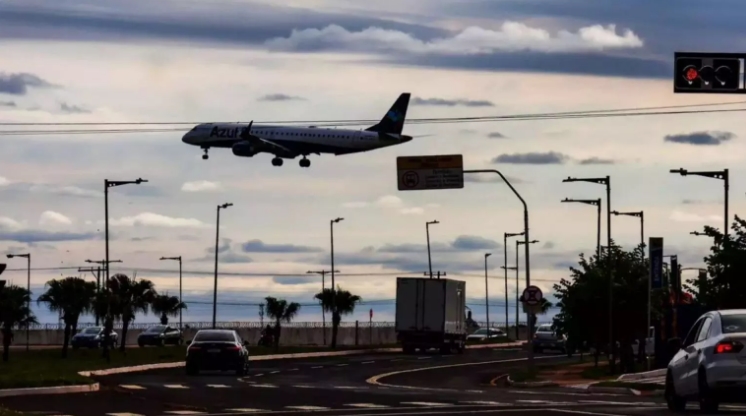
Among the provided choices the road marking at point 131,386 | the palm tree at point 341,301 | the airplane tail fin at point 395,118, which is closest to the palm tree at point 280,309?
the palm tree at point 341,301

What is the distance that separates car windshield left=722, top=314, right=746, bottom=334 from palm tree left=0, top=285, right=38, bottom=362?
43.4m

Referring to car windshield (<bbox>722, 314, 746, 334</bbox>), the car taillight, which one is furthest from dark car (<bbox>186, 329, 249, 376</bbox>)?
the car taillight

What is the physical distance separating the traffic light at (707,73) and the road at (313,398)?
602 centimetres

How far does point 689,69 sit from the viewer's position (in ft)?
100

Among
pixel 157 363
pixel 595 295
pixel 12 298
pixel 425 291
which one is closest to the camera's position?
pixel 595 295

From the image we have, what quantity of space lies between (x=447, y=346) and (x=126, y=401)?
145ft

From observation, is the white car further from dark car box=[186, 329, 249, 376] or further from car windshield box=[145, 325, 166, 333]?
car windshield box=[145, 325, 166, 333]

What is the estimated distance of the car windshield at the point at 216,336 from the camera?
151 ft

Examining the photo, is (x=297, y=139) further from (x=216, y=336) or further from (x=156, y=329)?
(x=216, y=336)

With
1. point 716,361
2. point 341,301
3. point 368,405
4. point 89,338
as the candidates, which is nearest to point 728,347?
point 716,361

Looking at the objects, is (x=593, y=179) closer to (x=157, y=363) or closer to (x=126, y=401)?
(x=157, y=363)

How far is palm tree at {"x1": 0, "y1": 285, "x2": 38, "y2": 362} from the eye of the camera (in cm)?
6669

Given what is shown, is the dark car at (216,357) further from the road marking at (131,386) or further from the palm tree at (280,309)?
the palm tree at (280,309)

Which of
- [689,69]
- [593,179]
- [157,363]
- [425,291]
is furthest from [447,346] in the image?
[689,69]
